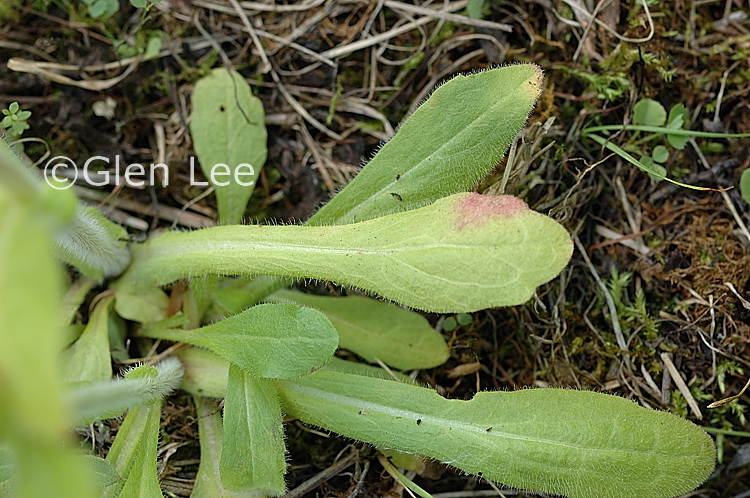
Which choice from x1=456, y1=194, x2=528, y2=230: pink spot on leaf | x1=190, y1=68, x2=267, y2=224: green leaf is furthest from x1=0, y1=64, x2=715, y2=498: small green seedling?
x1=190, y1=68, x2=267, y2=224: green leaf

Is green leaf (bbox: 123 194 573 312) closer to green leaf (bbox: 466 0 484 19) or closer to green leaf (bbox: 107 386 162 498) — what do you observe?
green leaf (bbox: 107 386 162 498)

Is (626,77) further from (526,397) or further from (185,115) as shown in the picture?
(185,115)

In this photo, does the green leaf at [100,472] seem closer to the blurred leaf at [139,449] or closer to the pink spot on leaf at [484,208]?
the blurred leaf at [139,449]

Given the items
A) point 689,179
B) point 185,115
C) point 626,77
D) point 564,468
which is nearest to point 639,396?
point 564,468

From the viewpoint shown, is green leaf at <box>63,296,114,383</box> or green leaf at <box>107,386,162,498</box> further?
green leaf at <box>63,296,114,383</box>

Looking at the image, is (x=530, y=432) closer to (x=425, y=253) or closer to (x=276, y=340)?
(x=425, y=253)
